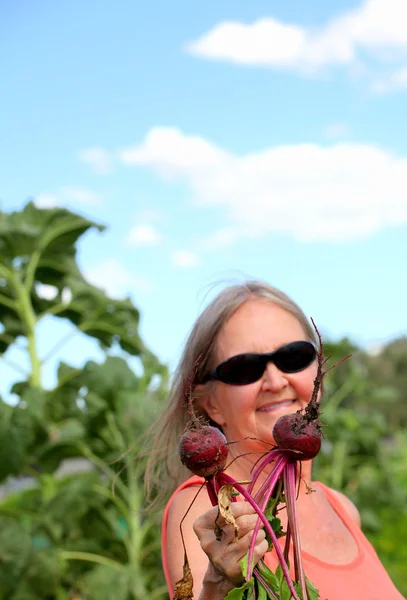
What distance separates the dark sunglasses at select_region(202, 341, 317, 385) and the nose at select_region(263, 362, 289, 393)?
0.01 metres

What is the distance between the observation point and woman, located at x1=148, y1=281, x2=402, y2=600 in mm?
1873

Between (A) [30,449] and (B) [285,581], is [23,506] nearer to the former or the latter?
(A) [30,449]

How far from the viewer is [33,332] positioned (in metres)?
4.55

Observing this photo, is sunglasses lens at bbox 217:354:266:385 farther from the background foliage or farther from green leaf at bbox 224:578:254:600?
the background foliage

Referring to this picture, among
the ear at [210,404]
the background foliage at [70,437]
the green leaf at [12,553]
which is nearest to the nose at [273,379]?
the ear at [210,404]

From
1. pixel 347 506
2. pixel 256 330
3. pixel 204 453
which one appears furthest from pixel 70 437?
pixel 204 453

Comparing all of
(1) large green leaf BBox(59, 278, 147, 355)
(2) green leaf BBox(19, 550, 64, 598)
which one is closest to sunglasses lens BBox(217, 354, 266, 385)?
(2) green leaf BBox(19, 550, 64, 598)

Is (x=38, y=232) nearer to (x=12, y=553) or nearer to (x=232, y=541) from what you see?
(x=12, y=553)

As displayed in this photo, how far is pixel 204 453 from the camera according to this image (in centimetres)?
139

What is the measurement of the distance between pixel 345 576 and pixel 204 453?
801mm

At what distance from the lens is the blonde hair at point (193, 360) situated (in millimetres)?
2182

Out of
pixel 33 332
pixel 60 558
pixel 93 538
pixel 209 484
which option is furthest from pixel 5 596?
pixel 209 484

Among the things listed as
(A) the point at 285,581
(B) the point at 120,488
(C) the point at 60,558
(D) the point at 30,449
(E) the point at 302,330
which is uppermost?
(E) the point at 302,330

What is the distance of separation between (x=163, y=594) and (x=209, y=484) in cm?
350
